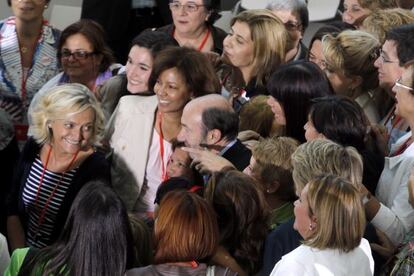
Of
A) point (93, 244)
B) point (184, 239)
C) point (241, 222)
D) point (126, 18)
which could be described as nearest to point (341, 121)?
point (241, 222)

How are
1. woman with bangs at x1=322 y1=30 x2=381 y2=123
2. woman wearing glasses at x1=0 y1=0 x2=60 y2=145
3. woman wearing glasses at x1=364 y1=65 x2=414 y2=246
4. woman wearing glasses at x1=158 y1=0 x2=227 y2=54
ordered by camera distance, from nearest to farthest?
woman wearing glasses at x1=364 y1=65 x2=414 y2=246, woman with bangs at x1=322 y1=30 x2=381 y2=123, woman wearing glasses at x1=0 y1=0 x2=60 y2=145, woman wearing glasses at x1=158 y1=0 x2=227 y2=54

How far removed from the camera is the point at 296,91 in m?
4.82

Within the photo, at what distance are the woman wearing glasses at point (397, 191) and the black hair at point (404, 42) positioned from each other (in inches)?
20.9

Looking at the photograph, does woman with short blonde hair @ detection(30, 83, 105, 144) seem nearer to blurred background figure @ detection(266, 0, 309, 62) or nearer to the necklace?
the necklace

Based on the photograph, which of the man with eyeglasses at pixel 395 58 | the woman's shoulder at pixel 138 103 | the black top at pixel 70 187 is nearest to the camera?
the black top at pixel 70 187

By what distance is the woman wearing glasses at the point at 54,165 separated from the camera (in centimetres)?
484

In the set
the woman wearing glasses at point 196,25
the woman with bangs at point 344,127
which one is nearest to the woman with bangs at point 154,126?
the woman with bangs at point 344,127

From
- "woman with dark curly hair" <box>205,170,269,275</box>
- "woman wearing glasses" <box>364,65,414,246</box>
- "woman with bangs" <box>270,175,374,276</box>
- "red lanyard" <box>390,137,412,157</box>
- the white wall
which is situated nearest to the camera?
"woman with bangs" <box>270,175,374,276</box>

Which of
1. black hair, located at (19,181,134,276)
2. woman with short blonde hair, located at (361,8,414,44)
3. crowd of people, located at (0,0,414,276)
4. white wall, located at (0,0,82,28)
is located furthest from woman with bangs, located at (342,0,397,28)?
black hair, located at (19,181,134,276)

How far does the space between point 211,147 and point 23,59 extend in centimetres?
178

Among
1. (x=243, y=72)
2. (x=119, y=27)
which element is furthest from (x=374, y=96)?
(x=119, y=27)

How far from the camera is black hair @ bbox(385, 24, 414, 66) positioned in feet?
16.4

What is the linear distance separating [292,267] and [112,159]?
1.85 metres

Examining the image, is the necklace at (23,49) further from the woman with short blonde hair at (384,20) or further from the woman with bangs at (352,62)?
the woman with short blonde hair at (384,20)
